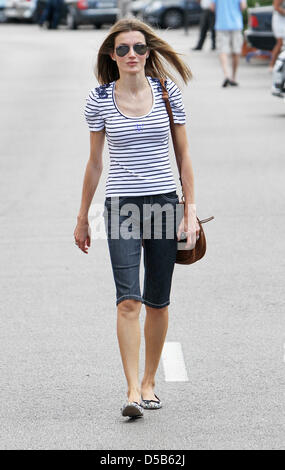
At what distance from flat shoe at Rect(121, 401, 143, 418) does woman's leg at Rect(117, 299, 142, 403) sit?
0.04 metres

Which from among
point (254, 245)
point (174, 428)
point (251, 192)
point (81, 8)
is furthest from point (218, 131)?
point (81, 8)

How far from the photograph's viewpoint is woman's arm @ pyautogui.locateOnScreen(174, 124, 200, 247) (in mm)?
5137

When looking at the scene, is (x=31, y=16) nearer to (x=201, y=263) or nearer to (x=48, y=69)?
(x=48, y=69)

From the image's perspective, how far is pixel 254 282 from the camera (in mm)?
7754

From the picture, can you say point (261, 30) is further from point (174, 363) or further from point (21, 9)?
point (21, 9)

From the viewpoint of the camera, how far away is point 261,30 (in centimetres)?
2350

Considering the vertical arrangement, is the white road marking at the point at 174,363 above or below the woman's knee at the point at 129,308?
below

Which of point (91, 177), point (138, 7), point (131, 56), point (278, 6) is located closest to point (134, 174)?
point (91, 177)

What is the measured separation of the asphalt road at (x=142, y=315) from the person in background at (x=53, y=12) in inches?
1077

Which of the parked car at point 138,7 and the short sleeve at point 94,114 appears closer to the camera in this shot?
the short sleeve at point 94,114

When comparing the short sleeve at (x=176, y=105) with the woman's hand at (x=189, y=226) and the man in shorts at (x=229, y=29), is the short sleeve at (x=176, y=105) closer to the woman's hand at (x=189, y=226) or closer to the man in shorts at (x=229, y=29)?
the woman's hand at (x=189, y=226)

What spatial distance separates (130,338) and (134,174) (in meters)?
0.72

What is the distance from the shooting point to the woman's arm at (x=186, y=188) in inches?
202

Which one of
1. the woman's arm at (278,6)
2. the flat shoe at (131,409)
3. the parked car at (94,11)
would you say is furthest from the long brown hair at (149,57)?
the parked car at (94,11)
